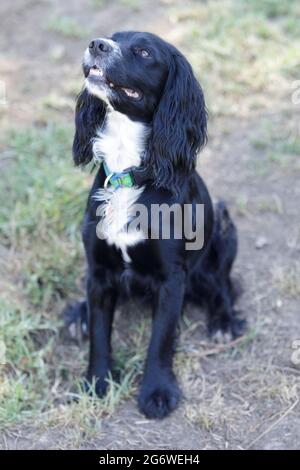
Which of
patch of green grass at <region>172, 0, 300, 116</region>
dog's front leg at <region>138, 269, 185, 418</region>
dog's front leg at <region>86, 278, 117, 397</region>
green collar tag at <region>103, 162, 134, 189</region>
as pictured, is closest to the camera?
green collar tag at <region>103, 162, 134, 189</region>

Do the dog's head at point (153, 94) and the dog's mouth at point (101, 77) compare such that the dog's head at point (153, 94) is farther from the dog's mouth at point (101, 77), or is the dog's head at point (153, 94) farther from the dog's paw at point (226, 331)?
the dog's paw at point (226, 331)

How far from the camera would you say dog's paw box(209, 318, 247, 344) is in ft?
13.7

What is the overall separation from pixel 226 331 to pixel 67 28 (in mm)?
3790

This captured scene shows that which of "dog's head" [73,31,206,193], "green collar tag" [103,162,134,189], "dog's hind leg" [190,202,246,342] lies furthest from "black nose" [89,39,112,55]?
"dog's hind leg" [190,202,246,342]

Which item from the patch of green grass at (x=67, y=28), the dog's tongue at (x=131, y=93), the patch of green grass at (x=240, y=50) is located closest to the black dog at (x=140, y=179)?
the dog's tongue at (x=131, y=93)

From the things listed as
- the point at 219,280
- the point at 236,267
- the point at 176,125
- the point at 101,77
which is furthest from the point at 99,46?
the point at 236,267

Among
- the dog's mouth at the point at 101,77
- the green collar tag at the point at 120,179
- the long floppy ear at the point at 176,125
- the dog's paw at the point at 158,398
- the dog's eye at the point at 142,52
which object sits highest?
the dog's eye at the point at 142,52

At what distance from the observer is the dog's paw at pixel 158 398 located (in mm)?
3697

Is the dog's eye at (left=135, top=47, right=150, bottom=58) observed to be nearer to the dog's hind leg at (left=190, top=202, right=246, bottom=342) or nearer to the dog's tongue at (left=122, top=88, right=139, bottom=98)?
the dog's tongue at (left=122, top=88, right=139, bottom=98)

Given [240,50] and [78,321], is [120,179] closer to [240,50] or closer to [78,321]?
[78,321]

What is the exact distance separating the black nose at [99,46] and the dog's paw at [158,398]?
158 cm

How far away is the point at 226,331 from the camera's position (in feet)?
13.8

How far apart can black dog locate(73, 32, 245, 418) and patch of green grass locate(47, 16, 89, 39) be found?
3.40 meters
